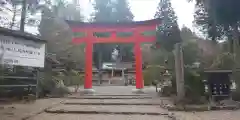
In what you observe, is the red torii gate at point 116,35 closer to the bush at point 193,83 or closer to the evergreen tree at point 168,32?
the bush at point 193,83

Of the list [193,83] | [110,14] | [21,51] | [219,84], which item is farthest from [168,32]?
[21,51]

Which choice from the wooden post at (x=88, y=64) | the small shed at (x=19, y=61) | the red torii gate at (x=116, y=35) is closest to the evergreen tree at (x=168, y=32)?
the red torii gate at (x=116, y=35)

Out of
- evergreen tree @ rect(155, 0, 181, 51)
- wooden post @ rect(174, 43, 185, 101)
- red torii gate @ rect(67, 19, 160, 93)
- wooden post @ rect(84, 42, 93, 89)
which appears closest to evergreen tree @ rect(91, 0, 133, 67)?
evergreen tree @ rect(155, 0, 181, 51)

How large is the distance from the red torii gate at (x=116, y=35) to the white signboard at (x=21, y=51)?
3.86 meters

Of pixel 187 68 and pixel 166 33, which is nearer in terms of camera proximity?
pixel 187 68

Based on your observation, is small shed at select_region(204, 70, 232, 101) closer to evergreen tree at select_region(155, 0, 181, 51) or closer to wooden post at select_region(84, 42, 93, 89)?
wooden post at select_region(84, 42, 93, 89)

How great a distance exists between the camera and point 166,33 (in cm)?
2527

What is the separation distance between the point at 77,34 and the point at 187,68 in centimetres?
753

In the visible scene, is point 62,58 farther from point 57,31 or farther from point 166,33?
point 166,33

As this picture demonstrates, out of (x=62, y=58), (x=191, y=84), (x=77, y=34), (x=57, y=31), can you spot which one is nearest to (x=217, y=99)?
(x=191, y=84)

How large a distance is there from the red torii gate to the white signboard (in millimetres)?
3859

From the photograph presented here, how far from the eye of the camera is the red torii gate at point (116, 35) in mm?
12586

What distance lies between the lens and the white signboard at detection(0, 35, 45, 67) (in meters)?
7.52

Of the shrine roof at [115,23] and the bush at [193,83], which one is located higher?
the shrine roof at [115,23]
